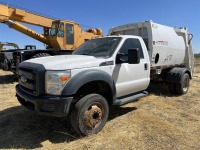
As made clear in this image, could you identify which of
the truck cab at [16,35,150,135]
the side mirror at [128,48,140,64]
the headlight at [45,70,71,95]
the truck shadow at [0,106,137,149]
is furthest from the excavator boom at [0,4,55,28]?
the headlight at [45,70,71,95]

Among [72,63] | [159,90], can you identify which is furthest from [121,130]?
[159,90]

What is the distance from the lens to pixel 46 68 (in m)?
4.36

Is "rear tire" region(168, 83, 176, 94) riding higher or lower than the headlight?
lower

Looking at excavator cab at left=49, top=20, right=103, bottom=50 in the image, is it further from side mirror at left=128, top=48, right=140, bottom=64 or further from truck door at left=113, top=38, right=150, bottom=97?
side mirror at left=128, top=48, right=140, bottom=64

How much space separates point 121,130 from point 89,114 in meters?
0.86

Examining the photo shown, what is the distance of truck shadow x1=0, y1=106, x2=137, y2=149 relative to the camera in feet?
15.1

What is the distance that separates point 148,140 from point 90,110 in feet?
4.06

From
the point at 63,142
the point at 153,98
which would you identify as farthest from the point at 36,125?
the point at 153,98

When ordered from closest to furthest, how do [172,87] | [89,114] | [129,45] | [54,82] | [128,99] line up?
[54,82], [89,114], [128,99], [129,45], [172,87]

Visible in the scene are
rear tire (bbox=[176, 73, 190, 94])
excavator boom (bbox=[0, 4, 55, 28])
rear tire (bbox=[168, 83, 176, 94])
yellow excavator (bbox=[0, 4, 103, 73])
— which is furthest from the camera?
yellow excavator (bbox=[0, 4, 103, 73])

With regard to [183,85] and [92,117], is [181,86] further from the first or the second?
[92,117]

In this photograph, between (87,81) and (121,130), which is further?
(121,130)

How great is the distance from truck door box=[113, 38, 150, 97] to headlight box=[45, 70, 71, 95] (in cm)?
141

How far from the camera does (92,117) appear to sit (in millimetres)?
4801
